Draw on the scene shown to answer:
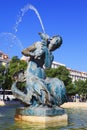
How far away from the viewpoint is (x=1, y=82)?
61.1m

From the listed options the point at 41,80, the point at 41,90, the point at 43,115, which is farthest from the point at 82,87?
the point at 43,115

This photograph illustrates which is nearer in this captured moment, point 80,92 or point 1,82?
point 1,82

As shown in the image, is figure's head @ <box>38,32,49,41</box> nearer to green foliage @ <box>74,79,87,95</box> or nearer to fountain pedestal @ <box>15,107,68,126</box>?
fountain pedestal @ <box>15,107,68,126</box>

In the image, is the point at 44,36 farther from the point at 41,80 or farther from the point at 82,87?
the point at 82,87

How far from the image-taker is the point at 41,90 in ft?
49.9

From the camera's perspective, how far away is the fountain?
49.3 feet

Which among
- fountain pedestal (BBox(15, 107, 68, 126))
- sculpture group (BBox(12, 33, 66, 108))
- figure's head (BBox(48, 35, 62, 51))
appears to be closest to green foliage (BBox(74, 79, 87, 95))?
figure's head (BBox(48, 35, 62, 51))

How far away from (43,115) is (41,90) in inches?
40.9

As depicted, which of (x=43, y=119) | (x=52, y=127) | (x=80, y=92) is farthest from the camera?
(x=80, y=92)

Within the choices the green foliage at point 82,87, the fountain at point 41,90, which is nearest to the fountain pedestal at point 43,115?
the fountain at point 41,90

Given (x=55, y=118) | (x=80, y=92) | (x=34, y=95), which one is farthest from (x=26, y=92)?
(x=80, y=92)

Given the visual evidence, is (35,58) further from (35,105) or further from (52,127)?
(52,127)

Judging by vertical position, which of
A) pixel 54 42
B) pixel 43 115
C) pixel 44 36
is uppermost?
pixel 44 36

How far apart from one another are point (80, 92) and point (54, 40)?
65812 mm
